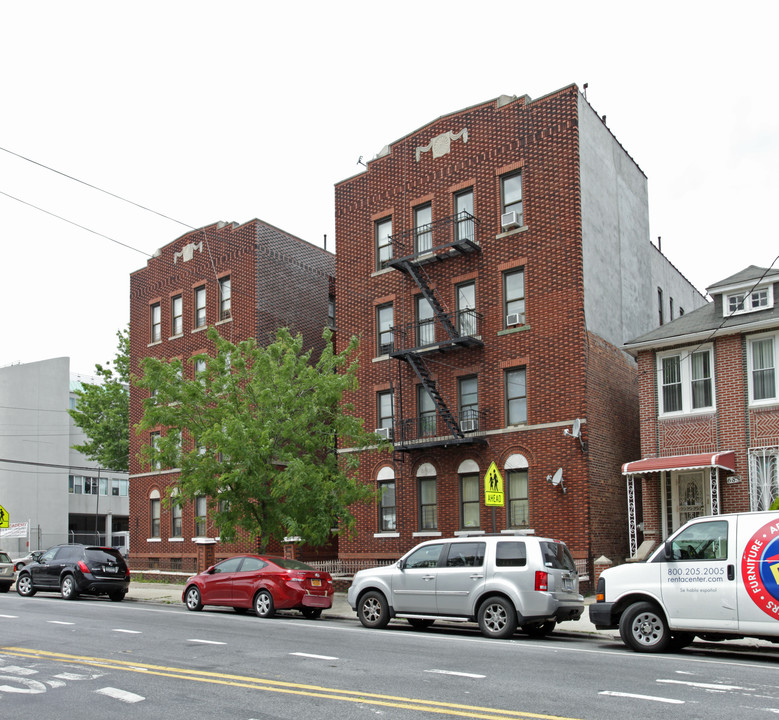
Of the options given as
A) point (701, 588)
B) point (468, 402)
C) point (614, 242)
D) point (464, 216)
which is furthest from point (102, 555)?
point (614, 242)

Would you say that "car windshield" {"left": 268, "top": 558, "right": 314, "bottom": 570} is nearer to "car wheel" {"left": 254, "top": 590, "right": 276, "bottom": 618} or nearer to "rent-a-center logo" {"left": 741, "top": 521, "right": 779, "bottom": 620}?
"car wheel" {"left": 254, "top": 590, "right": 276, "bottom": 618}

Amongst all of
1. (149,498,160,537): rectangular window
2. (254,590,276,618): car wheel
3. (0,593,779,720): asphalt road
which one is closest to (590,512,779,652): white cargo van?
(0,593,779,720): asphalt road

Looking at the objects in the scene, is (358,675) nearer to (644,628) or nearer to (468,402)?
(644,628)

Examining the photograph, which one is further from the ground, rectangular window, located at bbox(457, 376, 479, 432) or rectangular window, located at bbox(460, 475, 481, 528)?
rectangular window, located at bbox(457, 376, 479, 432)

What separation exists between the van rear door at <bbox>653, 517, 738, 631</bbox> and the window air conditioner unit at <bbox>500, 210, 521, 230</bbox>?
46.6ft

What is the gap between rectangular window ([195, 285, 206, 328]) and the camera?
34.9 meters

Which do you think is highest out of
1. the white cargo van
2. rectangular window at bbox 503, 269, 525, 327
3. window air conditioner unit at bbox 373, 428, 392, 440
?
rectangular window at bbox 503, 269, 525, 327

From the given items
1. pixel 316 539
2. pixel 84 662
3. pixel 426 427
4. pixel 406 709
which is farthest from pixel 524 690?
pixel 426 427

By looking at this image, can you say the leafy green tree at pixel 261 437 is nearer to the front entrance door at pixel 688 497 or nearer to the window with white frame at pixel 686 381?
the front entrance door at pixel 688 497

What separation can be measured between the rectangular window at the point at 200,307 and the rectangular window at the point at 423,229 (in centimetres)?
1068

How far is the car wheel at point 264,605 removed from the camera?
62.8 ft

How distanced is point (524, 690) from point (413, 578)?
690 centimetres

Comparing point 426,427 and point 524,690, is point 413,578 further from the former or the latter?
point 426,427

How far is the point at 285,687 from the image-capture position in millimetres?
9664
